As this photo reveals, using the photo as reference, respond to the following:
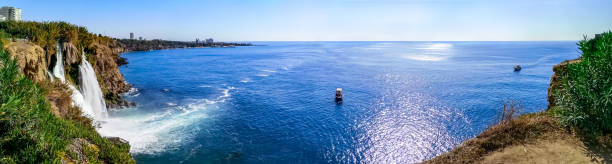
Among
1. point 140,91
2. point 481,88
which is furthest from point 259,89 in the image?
point 481,88

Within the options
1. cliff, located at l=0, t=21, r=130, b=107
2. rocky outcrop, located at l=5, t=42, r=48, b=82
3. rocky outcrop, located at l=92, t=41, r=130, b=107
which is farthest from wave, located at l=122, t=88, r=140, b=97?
rocky outcrop, located at l=5, t=42, r=48, b=82

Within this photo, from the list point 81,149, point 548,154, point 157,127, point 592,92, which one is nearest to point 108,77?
point 157,127

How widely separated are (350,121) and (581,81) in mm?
23183

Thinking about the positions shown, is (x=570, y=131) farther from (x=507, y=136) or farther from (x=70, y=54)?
(x=70, y=54)

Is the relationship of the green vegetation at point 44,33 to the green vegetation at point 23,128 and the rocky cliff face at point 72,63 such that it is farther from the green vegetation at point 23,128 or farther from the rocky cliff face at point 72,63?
the green vegetation at point 23,128

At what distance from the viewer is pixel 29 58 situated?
19281 mm

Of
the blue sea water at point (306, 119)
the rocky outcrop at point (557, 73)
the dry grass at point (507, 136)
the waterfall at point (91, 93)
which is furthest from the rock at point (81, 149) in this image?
the rocky outcrop at point (557, 73)

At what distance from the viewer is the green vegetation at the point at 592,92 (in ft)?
42.0

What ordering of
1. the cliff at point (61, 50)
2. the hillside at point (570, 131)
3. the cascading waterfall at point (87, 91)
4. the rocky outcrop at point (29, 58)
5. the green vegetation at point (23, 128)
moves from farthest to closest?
the cascading waterfall at point (87, 91)
the cliff at point (61, 50)
the rocky outcrop at point (29, 58)
the hillside at point (570, 131)
the green vegetation at point (23, 128)

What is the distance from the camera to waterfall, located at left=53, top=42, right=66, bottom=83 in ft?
90.2

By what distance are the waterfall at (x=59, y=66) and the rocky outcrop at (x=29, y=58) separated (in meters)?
6.87

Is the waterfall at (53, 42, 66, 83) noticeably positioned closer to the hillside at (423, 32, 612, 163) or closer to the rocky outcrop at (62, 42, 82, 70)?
the rocky outcrop at (62, 42, 82, 70)

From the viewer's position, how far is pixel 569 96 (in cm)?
1459

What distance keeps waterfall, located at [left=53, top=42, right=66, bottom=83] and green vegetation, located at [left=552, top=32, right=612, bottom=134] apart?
131ft
